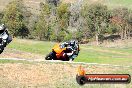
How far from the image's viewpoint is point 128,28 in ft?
339

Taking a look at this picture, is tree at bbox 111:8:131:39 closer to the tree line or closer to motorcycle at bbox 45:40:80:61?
the tree line

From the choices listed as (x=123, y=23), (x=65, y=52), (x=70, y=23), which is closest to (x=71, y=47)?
(x=65, y=52)

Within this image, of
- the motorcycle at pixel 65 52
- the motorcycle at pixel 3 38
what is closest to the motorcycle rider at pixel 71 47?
the motorcycle at pixel 65 52

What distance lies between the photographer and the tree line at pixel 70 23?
306ft

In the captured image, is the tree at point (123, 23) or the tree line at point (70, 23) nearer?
the tree line at point (70, 23)

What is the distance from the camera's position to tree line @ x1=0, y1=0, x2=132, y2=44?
9319 centimetres

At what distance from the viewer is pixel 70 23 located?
100500 millimetres

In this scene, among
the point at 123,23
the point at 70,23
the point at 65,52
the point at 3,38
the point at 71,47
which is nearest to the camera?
the point at 3,38

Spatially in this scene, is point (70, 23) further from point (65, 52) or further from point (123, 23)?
point (65, 52)

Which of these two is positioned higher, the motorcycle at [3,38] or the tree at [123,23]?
the motorcycle at [3,38]

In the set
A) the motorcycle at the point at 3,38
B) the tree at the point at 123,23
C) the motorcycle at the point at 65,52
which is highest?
the motorcycle at the point at 3,38

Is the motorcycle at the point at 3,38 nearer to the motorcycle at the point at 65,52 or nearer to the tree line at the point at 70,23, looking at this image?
the motorcycle at the point at 65,52

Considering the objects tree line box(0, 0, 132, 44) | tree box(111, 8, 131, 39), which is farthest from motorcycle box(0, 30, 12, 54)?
tree box(111, 8, 131, 39)

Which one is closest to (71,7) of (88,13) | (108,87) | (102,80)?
(88,13)
